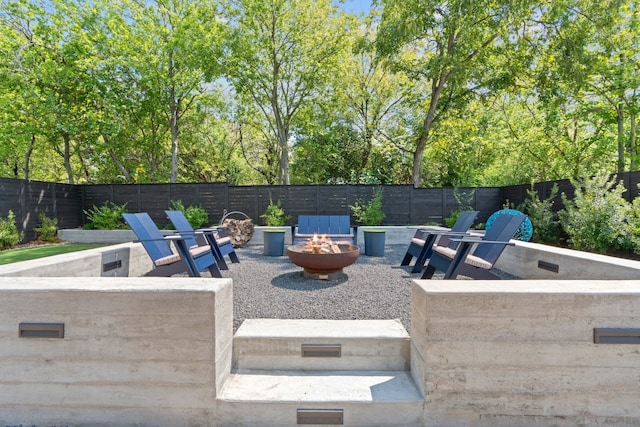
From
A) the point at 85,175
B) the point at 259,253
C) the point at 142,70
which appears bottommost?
the point at 259,253

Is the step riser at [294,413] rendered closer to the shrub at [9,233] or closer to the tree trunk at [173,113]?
the shrub at [9,233]

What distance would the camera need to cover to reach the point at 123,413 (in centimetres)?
182

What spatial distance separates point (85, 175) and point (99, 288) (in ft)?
68.9

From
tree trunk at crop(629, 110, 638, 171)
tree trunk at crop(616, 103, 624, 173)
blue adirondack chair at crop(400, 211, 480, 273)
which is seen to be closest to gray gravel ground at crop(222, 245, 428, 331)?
blue adirondack chair at crop(400, 211, 480, 273)

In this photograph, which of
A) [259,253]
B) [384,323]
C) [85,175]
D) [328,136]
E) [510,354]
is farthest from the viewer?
[85,175]

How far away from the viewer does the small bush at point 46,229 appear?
9141 millimetres

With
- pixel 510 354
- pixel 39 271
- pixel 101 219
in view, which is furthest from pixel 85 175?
pixel 510 354

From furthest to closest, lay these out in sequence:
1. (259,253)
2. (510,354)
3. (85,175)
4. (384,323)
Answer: (85,175) < (259,253) < (384,323) < (510,354)

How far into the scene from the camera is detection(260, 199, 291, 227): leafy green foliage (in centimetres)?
955

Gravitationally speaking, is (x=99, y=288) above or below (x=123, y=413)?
above

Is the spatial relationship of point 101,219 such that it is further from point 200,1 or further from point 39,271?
point 200,1

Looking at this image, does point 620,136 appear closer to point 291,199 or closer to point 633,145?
point 633,145

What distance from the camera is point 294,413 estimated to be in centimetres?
181

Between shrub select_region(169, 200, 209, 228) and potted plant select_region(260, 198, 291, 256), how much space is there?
5.86 feet
